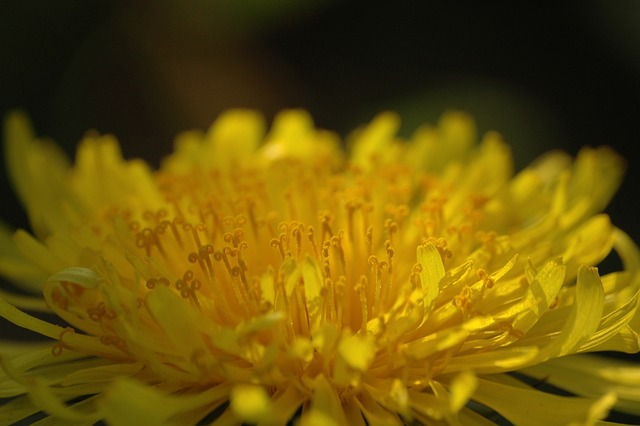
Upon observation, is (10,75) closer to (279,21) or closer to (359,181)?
(279,21)

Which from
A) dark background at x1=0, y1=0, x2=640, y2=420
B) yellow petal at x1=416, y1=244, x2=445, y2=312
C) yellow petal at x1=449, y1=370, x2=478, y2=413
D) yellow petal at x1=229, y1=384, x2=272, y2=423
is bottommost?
yellow petal at x1=449, y1=370, x2=478, y2=413

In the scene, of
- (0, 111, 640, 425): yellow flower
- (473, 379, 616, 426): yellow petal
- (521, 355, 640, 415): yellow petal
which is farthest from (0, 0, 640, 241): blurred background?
(473, 379, 616, 426): yellow petal

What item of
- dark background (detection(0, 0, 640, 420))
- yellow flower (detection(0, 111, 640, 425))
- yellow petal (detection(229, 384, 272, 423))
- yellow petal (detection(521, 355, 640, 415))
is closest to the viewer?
yellow petal (detection(229, 384, 272, 423))

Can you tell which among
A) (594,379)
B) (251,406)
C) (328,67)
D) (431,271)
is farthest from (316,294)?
(328,67)

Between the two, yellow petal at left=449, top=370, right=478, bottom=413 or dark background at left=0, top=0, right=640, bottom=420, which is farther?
dark background at left=0, top=0, right=640, bottom=420

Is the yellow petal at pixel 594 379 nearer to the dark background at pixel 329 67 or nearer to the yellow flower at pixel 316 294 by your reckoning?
the yellow flower at pixel 316 294

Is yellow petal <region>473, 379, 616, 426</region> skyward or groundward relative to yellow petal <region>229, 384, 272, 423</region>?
groundward

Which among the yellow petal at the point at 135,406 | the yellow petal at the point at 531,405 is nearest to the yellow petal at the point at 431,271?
the yellow petal at the point at 531,405

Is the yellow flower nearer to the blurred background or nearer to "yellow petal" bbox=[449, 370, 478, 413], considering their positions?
"yellow petal" bbox=[449, 370, 478, 413]
